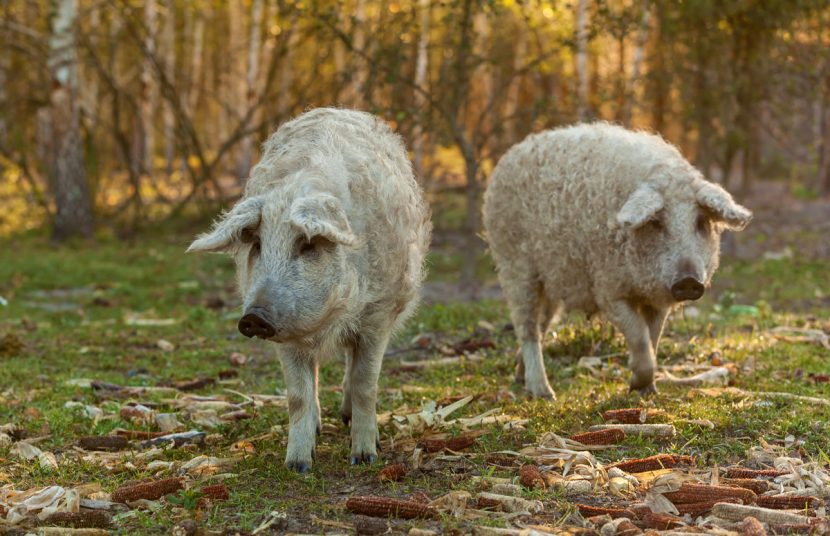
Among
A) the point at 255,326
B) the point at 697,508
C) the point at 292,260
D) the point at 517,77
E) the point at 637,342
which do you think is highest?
the point at 517,77

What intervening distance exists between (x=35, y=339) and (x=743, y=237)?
11.1 meters

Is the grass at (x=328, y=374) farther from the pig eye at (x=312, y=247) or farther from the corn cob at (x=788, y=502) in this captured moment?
the pig eye at (x=312, y=247)

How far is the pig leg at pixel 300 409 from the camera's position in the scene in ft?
18.8

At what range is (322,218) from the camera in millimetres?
5332

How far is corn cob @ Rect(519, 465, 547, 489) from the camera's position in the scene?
5105 mm

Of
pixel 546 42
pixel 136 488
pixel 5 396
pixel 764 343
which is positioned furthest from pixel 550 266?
pixel 546 42

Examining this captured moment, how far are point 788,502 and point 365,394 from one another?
233 centimetres

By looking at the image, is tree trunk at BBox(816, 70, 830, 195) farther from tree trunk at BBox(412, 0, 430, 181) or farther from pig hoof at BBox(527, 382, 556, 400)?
pig hoof at BBox(527, 382, 556, 400)

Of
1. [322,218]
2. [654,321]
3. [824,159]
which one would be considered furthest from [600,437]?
[824,159]

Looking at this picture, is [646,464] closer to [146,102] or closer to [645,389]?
→ [645,389]

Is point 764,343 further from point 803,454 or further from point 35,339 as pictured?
point 35,339

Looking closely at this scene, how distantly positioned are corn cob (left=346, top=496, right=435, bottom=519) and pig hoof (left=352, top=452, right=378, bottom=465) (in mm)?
992

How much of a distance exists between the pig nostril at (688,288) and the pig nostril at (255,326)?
9.12ft

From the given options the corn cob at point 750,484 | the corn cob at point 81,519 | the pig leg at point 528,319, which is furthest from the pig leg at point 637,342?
the corn cob at point 81,519
